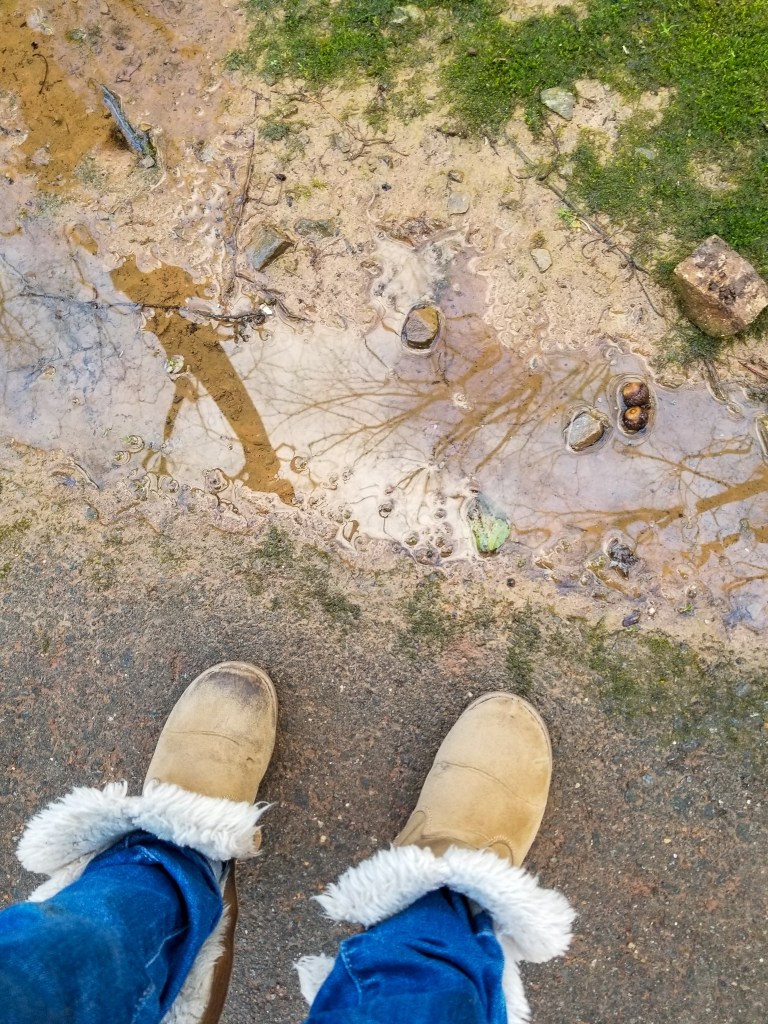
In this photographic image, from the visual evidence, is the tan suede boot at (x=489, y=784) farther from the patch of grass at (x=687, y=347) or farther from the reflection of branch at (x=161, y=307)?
the reflection of branch at (x=161, y=307)

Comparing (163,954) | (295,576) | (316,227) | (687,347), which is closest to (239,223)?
(316,227)

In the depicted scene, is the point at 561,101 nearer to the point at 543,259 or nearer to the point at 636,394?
the point at 543,259

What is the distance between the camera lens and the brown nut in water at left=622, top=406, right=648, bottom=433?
2.10 m

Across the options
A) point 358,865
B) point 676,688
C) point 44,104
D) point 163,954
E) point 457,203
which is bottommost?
point 676,688

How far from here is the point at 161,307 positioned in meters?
2.28

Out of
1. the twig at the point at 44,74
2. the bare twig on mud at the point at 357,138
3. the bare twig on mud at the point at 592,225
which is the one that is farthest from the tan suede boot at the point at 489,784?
the twig at the point at 44,74

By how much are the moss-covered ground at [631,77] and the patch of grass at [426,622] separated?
1.32 meters

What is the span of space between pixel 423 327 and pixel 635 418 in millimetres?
769

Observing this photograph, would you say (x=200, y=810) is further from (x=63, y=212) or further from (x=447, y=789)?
(x=63, y=212)

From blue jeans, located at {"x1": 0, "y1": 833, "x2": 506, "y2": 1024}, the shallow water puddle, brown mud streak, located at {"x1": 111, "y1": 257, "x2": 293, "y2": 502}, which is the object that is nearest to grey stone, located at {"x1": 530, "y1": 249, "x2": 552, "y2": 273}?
the shallow water puddle

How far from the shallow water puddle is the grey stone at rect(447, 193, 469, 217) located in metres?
0.10

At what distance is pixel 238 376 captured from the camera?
2.26m

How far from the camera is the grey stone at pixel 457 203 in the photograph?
7.07 ft

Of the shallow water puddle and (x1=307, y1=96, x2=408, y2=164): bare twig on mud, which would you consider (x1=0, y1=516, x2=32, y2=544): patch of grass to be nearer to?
the shallow water puddle
